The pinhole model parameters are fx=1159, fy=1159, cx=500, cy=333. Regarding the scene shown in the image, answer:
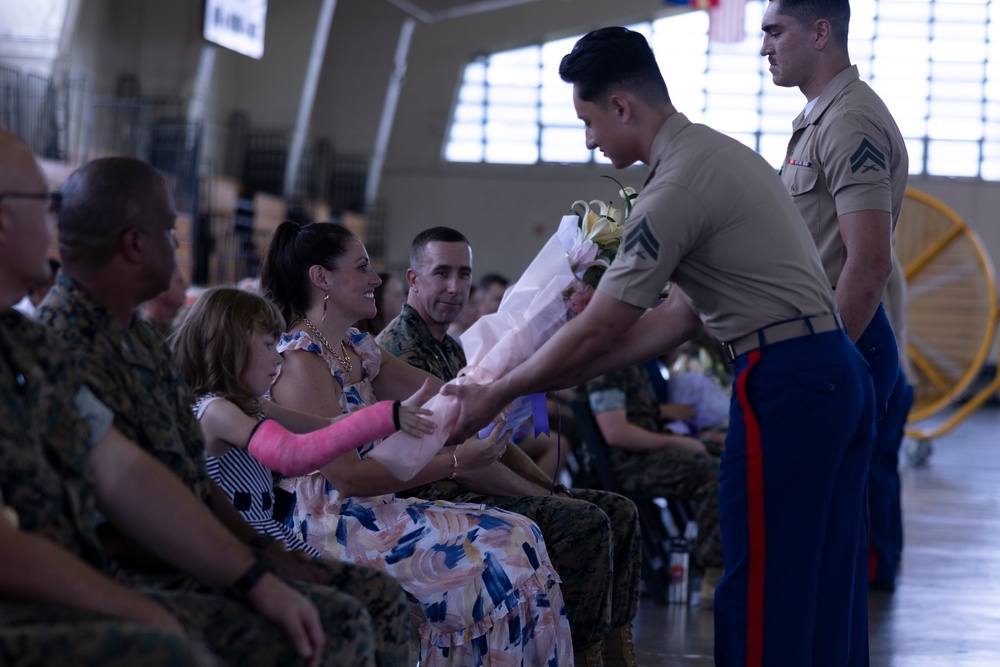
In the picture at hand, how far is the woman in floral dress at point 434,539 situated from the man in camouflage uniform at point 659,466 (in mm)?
1839

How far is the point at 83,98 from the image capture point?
12.0 meters

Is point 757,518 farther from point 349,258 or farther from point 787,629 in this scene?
point 349,258

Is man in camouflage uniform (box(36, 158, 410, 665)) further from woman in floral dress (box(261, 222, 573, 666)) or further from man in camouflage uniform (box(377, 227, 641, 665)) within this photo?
man in camouflage uniform (box(377, 227, 641, 665))

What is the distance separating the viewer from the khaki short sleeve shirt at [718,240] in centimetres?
226

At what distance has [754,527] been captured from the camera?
7.84ft

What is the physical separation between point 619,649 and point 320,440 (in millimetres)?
1452

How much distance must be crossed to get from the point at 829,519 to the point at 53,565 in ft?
5.38

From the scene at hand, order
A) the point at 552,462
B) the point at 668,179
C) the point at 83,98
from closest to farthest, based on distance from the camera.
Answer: the point at 668,179
the point at 552,462
the point at 83,98

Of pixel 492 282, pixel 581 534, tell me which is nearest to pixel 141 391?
pixel 581 534

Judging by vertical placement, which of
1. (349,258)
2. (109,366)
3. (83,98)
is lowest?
(109,366)

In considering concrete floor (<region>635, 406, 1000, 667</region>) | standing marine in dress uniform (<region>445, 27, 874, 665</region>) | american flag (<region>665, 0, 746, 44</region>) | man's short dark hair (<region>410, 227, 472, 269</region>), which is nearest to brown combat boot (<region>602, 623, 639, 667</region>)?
concrete floor (<region>635, 406, 1000, 667</region>)

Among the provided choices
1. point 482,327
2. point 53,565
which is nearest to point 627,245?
point 482,327

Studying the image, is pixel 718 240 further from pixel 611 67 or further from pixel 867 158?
pixel 867 158

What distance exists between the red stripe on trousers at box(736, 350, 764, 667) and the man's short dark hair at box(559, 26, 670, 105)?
1.95 feet
